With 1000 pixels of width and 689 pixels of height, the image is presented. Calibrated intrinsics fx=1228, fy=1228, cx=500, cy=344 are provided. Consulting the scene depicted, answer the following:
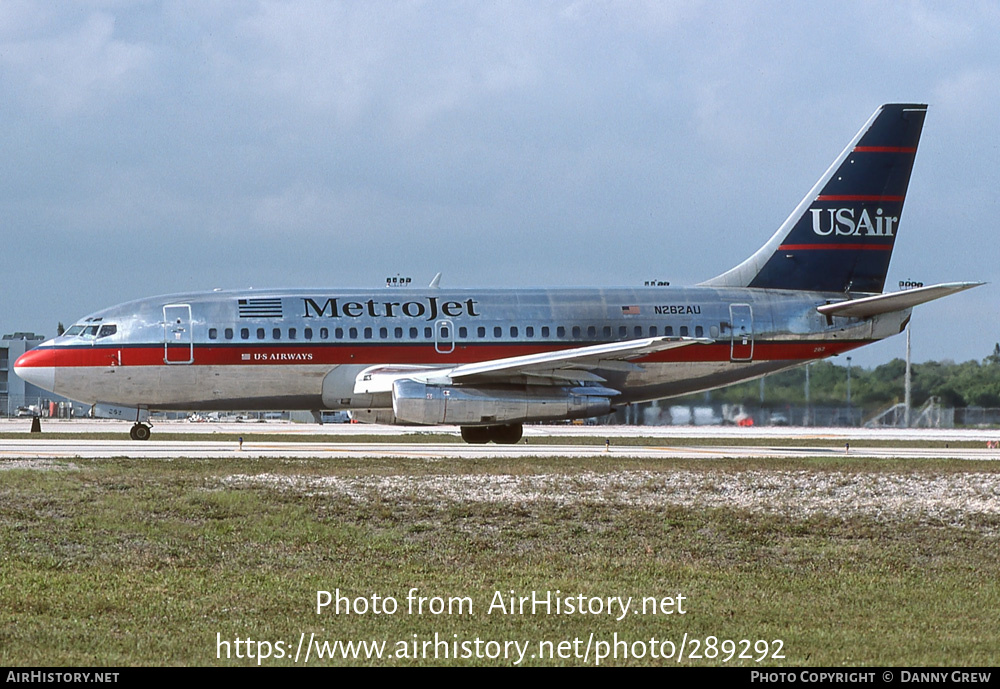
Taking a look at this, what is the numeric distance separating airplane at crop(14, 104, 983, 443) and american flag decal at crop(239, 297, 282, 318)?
0.03 m

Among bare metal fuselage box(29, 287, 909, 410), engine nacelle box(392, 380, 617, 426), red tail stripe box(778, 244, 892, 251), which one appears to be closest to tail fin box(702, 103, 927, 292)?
red tail stripe box(778, 244, 892, 251)

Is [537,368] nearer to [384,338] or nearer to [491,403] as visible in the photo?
[491,403]

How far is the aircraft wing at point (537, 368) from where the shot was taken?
3102 cm

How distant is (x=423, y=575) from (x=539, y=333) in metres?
19.7

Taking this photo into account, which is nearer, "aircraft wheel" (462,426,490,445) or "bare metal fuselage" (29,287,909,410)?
"bare metal fuselage" (29,287,909,410)

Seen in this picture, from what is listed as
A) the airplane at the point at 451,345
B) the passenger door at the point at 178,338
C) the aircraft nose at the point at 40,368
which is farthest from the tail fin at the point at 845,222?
the aircraft nose at the point at 40,368

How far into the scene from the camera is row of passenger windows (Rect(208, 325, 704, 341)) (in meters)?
32.9

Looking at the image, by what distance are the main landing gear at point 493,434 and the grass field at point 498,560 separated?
1094 centimetres

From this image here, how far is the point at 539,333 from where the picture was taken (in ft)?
110

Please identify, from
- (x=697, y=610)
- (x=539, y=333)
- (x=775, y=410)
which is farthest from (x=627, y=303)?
(x=697, y=610)

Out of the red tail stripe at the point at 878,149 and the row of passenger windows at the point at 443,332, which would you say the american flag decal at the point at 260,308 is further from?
the red tail stripe at the point at 878,149

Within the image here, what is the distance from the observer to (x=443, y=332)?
33.2 meters

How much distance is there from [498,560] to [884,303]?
21267mm

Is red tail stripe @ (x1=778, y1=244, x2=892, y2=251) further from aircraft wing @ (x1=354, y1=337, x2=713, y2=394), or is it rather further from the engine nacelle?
the engine nacelle
